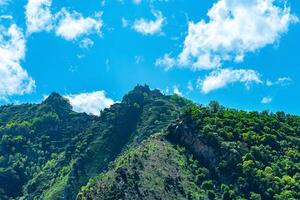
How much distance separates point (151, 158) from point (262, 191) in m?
33.3

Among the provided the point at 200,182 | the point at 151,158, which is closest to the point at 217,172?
the point at 200,182

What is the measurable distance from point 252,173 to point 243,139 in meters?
19.2

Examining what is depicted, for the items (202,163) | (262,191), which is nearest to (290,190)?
(262,191)

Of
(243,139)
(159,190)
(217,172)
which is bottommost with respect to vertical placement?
(159,190)

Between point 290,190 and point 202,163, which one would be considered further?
point 202,163

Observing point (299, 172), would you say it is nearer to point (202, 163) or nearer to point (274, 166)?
point (274, 166)

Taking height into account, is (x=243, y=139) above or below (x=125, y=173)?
above

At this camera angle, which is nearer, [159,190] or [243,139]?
[159,190]

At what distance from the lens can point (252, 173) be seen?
18138 cm

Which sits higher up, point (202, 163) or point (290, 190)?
point (202, 163)

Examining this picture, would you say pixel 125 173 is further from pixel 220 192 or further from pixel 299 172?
pixel 299 172

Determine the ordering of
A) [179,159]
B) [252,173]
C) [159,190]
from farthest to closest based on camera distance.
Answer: [179,159] < [252,173] < [159,190]

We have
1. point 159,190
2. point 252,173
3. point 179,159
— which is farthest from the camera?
point 179,159

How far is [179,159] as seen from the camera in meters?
195
